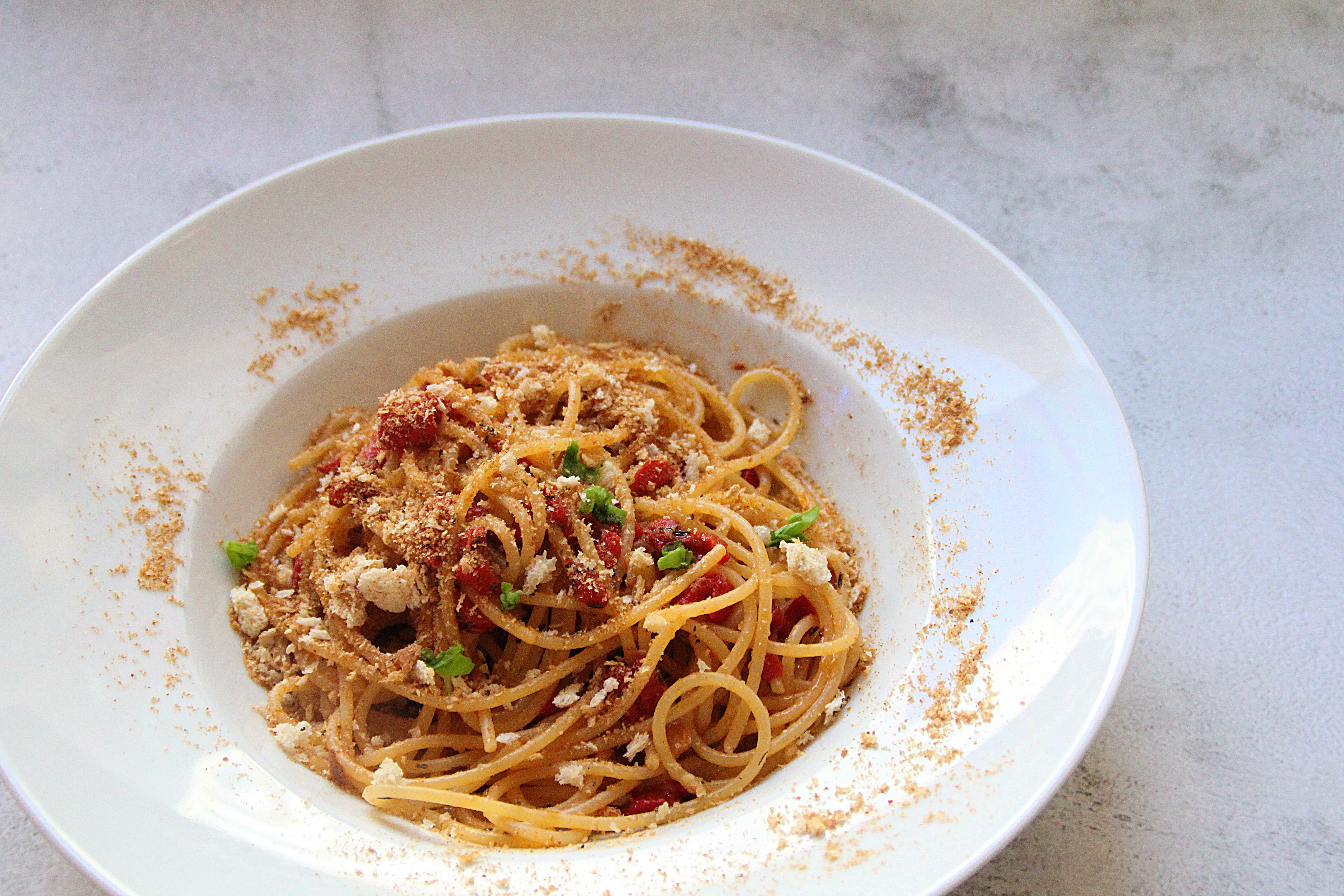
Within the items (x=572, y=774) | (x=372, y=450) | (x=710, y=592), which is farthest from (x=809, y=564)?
(x=372, y=450)

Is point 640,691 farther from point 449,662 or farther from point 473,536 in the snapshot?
point 473,536

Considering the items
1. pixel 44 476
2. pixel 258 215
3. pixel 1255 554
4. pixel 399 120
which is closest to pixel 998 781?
pixel 1255 554

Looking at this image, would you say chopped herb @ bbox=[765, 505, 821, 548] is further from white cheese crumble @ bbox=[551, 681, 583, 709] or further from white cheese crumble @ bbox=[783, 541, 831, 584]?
white cheese crumble @ bbox=[551, 681, 583, 709]

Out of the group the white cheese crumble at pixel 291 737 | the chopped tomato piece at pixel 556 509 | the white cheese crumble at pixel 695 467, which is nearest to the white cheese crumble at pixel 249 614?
the white cheese crumble at pixel 291 737

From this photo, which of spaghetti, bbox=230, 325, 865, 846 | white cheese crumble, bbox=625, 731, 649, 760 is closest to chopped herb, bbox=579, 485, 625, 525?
spaghetti, bbox=230, 325, 865, 846

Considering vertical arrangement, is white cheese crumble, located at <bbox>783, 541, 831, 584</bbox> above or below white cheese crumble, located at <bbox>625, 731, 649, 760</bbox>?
above
